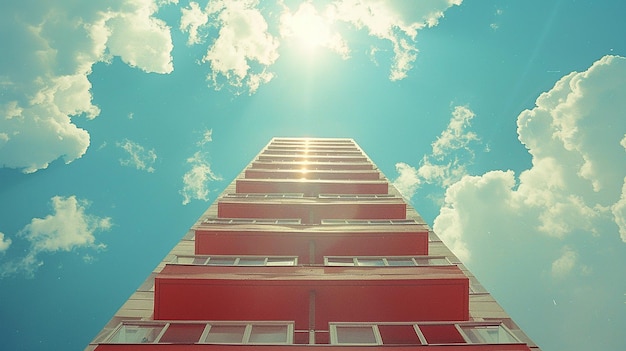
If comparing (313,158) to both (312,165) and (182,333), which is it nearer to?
(312,165)

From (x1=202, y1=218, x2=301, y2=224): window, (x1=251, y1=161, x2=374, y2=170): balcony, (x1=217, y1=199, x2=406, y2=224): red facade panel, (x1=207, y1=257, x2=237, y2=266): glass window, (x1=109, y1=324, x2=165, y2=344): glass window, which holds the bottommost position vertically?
(x1=109, y1=324, x2=165, y2=344): glass window

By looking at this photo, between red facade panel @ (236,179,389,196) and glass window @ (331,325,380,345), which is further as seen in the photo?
red facade panel @ (236,179,389,196)

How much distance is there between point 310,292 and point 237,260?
11.7 feet

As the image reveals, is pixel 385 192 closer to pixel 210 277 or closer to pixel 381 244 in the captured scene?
pixel 381 244

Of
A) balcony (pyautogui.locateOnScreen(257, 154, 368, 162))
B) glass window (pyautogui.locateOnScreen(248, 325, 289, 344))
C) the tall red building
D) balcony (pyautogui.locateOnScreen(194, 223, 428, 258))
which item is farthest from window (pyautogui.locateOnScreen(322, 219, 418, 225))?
balcony (pyautogui.locateOnScreen(257, 154, 368, 162))

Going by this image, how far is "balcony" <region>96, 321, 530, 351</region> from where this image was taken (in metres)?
10.6

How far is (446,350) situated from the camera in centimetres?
1062

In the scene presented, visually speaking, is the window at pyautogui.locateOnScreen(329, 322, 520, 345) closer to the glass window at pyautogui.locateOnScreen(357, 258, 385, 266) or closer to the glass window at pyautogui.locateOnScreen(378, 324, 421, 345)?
the glass window at pyautogui.locateOnScreen(378, 324, 421, 345)

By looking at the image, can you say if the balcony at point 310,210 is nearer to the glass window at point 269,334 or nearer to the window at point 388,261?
the window at point 388,261

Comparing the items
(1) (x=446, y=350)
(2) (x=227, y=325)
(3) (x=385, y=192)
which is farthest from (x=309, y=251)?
(3) (x=385, y=192)

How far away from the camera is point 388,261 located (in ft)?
55.5

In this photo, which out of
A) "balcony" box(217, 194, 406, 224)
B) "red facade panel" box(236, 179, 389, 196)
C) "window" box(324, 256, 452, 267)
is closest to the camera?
"window" box(324, 256, 452, 267)

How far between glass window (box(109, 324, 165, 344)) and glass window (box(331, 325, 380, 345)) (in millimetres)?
4483

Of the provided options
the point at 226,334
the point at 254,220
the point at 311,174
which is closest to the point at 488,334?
the point at 226,334
